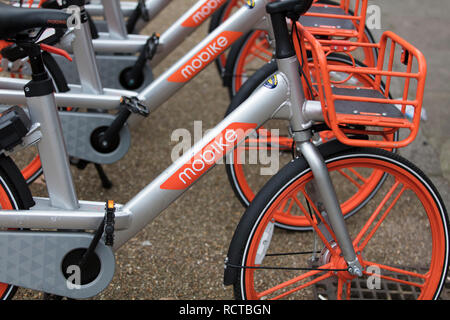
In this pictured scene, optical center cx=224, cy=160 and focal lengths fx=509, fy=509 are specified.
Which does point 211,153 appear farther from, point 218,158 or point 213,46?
point 213,46

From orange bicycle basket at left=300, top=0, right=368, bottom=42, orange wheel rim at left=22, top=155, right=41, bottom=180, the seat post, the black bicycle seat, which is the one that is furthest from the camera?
orange wheel rim at left=22, top=155, right=41, bottom=180

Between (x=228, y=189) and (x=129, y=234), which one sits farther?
(x=228, y=189)

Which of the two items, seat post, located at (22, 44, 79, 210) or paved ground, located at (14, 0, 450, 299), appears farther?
paved ground, located at (14, 0, 450, 299)

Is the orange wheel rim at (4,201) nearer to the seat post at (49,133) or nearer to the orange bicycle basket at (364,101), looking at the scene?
the seat post at (49,133)

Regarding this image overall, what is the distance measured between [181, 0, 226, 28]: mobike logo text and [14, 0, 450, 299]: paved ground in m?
0.85

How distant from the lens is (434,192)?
187 centimetres

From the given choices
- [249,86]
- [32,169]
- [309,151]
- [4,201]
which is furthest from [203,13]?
[4,201]

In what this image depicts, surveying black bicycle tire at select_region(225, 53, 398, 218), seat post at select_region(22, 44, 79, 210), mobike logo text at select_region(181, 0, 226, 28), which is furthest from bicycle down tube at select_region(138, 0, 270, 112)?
seat post at select_region(22, 44, 79, 210)

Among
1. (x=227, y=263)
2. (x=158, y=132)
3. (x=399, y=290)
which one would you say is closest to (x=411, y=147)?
(x=399, y=290)

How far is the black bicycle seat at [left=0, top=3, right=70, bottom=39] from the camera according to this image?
5.06ft

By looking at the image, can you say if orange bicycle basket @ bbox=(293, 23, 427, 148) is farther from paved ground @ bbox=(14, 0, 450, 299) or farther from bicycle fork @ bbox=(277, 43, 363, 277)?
paved ground @ bbox=(14, 0, 450, 299)
